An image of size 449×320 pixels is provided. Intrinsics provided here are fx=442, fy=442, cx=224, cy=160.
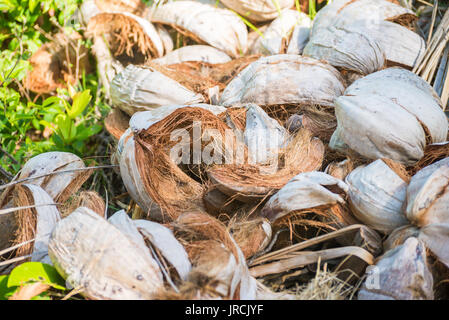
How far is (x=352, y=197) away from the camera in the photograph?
0.91 m

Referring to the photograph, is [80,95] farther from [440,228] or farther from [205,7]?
[440,228]

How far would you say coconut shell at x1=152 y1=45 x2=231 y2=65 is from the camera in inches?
58.5

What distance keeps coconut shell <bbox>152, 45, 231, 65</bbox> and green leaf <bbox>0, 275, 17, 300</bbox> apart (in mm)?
877

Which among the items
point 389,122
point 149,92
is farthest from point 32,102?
point 389,122

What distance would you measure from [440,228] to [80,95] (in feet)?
3.76

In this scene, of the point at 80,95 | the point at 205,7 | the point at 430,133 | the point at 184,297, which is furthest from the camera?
the point at 205,7

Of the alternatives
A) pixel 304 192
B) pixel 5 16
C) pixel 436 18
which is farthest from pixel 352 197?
pixel 5 16

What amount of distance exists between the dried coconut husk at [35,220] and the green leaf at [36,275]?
5 cm

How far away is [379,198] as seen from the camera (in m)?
0.88

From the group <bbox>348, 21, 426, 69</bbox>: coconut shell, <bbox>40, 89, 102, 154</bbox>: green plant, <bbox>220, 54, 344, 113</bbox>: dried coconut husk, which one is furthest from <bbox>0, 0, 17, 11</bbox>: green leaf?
<bbox>348, 21, 426, 69</bbox>: coconut shell

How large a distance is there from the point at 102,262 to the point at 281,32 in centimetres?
110

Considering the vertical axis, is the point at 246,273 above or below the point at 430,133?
below

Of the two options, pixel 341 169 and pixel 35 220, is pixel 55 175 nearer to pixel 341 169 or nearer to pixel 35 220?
pixel 35 220

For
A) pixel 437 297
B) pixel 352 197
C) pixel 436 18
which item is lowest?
pixel 437 297
